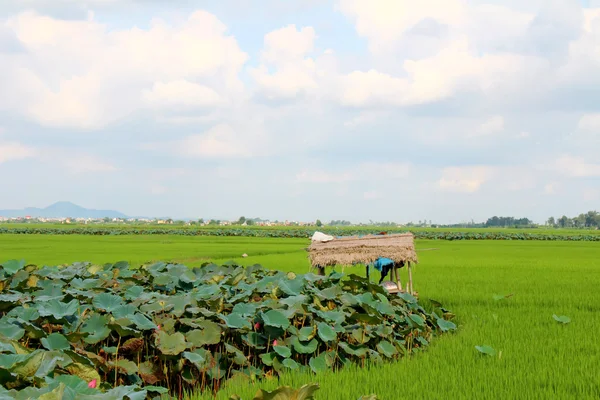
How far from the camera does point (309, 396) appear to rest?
278cm

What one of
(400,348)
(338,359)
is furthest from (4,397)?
(400,348)

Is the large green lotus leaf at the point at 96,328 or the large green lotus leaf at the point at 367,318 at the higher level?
the large green lotus leaf at the point at 96,328

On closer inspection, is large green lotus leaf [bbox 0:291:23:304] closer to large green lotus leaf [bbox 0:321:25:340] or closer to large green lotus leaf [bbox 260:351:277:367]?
large green lotus leaf [bbox 0:321:25:340]

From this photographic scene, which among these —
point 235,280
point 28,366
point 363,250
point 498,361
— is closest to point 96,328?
point 28,366

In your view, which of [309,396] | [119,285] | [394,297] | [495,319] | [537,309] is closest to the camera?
[309,396]

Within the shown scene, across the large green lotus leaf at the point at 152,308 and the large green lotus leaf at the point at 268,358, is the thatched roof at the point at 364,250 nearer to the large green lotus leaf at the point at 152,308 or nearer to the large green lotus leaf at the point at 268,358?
the large green lotus leaf at the point at 268,358

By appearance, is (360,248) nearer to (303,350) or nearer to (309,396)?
(303,350)

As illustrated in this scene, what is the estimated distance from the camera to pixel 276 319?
15.6 ft

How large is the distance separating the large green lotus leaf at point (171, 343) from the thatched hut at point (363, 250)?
4122 mm

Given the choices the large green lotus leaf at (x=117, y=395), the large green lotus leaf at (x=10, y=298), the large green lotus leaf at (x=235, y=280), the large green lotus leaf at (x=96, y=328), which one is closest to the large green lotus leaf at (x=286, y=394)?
the large green lotus leaf at (x=117, y=395)

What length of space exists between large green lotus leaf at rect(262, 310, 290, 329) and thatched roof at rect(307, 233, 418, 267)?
3397mm

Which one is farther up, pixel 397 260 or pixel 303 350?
pixel 397 260

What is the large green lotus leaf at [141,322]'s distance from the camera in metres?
4.29

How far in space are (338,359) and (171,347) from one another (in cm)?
170
